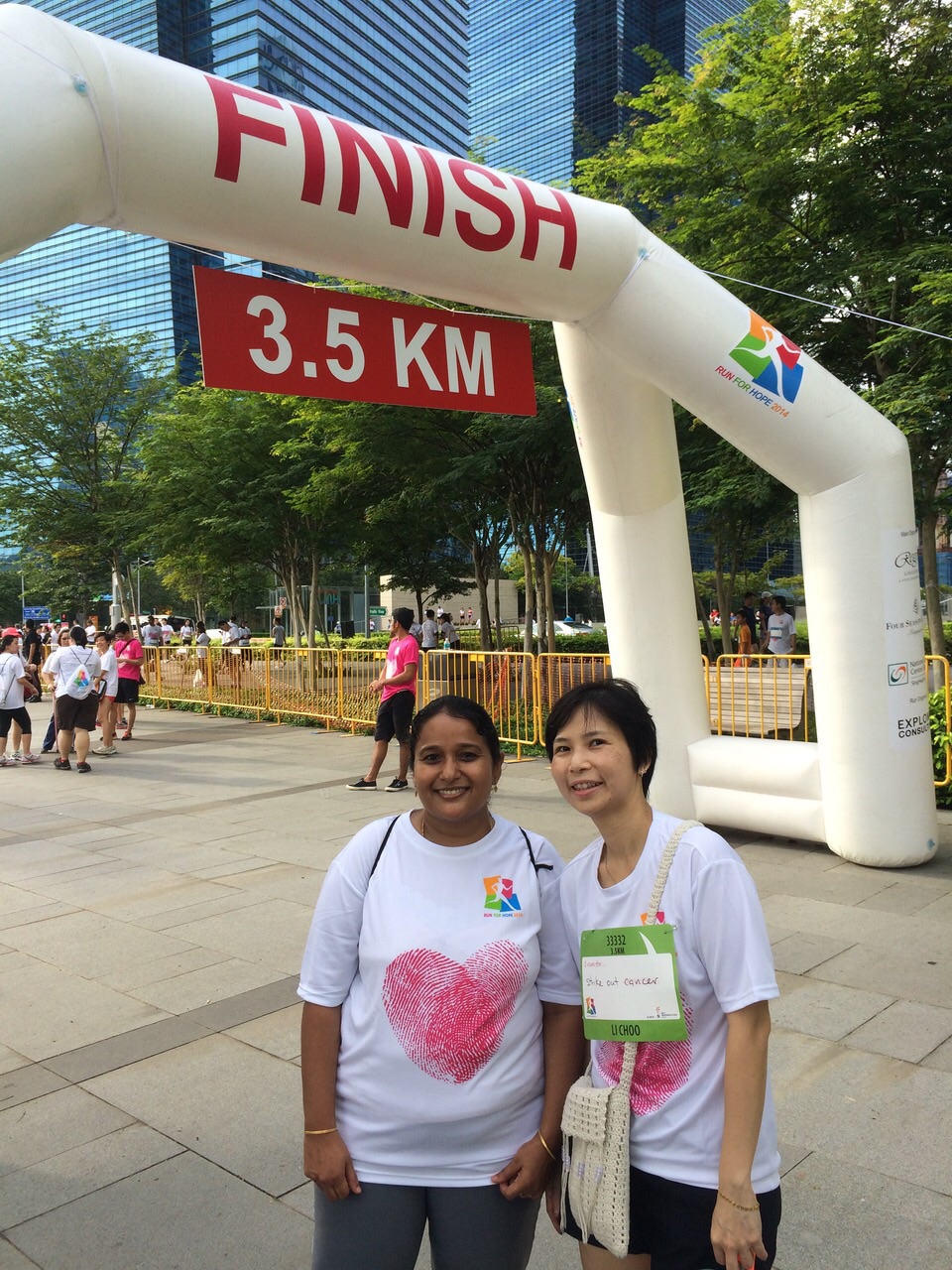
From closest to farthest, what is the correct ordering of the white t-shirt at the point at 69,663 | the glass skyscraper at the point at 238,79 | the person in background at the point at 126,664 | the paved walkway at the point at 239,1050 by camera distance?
the paved walkway at the point at 239,1050 → the white t-shirt at the point at 69,663 → the person in background at the point at 126,664 → the glass skyscraper at the point at 238,79

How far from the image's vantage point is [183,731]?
51.8 feet

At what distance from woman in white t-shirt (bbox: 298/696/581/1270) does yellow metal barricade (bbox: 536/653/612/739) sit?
9553 millimetres

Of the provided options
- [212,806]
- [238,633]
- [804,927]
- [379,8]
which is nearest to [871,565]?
[804,927]

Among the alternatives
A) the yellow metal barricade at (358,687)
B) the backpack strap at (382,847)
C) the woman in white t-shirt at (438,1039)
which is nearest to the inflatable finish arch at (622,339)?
the backpack strap at (382,847)

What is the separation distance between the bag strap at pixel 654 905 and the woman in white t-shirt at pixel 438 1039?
171 millimetres

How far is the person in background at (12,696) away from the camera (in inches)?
463

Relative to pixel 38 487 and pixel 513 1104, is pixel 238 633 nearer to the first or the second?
pixel 38 487

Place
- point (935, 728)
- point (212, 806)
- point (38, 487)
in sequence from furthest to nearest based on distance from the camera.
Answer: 1. point (38, 487)
2. point (212, 806)
3. point (935, 728)

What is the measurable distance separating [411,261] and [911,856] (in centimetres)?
480

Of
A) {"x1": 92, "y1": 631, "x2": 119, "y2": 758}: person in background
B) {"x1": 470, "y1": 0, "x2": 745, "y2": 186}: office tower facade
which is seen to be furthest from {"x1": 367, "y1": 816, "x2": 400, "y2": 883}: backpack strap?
{"x1": 470, "y1": 0, "x2": 745, "y2": 186}: office tower facade

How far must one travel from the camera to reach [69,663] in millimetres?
11070

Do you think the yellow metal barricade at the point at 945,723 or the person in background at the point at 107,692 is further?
the person in background at the point at 107,692

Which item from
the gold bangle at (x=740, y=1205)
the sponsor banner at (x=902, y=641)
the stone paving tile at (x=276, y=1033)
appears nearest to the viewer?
the gold bangle at (x=740, y=1205)

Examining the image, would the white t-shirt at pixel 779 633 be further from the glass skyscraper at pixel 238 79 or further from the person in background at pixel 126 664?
the glass skyscraper at pixel 238 79
